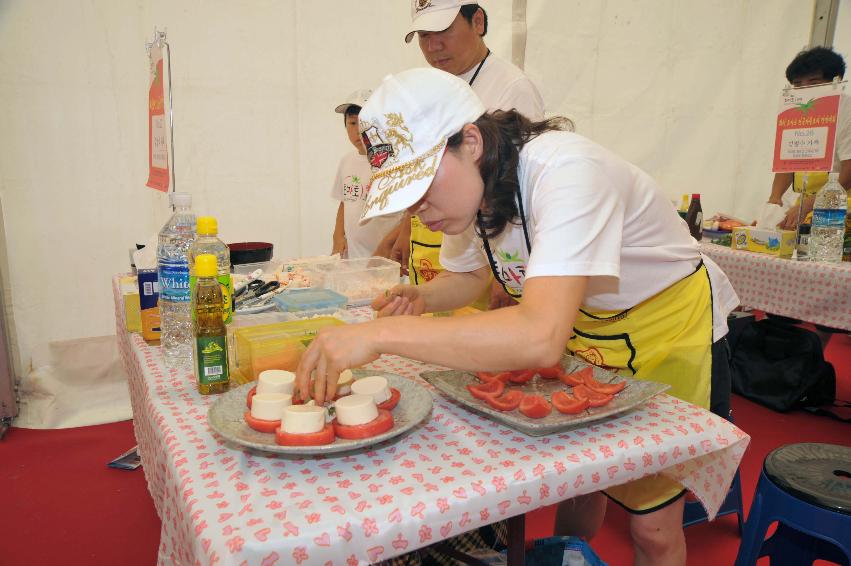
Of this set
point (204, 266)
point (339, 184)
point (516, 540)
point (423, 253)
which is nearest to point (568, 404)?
point (516, 540)

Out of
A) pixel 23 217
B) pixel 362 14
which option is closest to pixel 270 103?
pixel 362 14

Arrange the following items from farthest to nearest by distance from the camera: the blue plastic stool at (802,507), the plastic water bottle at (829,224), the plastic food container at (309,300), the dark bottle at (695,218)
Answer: the dark bottle at (695,218), the plastic water bottle at (829,224), the plastic food container at (309,300), the blue plastic stool at (802,507)

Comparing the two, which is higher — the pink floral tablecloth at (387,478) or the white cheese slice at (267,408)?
the white cheese slice at (267,408)

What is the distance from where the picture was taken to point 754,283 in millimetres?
3068

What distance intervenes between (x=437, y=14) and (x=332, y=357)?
1.97m

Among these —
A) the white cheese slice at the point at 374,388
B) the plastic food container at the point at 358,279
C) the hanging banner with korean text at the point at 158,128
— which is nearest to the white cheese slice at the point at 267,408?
the white cheese slice at the point at 374,388

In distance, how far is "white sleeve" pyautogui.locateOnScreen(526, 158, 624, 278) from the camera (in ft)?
3.37

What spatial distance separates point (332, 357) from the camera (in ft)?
3.47

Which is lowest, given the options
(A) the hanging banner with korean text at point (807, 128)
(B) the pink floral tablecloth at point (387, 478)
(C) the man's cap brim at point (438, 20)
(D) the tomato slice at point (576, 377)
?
(B) the pink floral tablecloth at point (387, 478)

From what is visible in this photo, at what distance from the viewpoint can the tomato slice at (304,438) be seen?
3.04ft

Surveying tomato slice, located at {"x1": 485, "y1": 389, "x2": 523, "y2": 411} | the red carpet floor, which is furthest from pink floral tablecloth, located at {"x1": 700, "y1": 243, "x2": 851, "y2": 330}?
tomato slice, located at {"x1": 485, "y1": 389, "x2": 523, "y2": 411}

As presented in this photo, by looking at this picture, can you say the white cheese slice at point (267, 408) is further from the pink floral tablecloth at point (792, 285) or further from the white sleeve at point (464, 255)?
the pink floral tablecloth at point (792, 285)

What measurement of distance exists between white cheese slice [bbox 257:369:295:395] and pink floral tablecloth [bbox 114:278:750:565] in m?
0.12

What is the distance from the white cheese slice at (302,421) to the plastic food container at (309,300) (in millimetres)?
888
